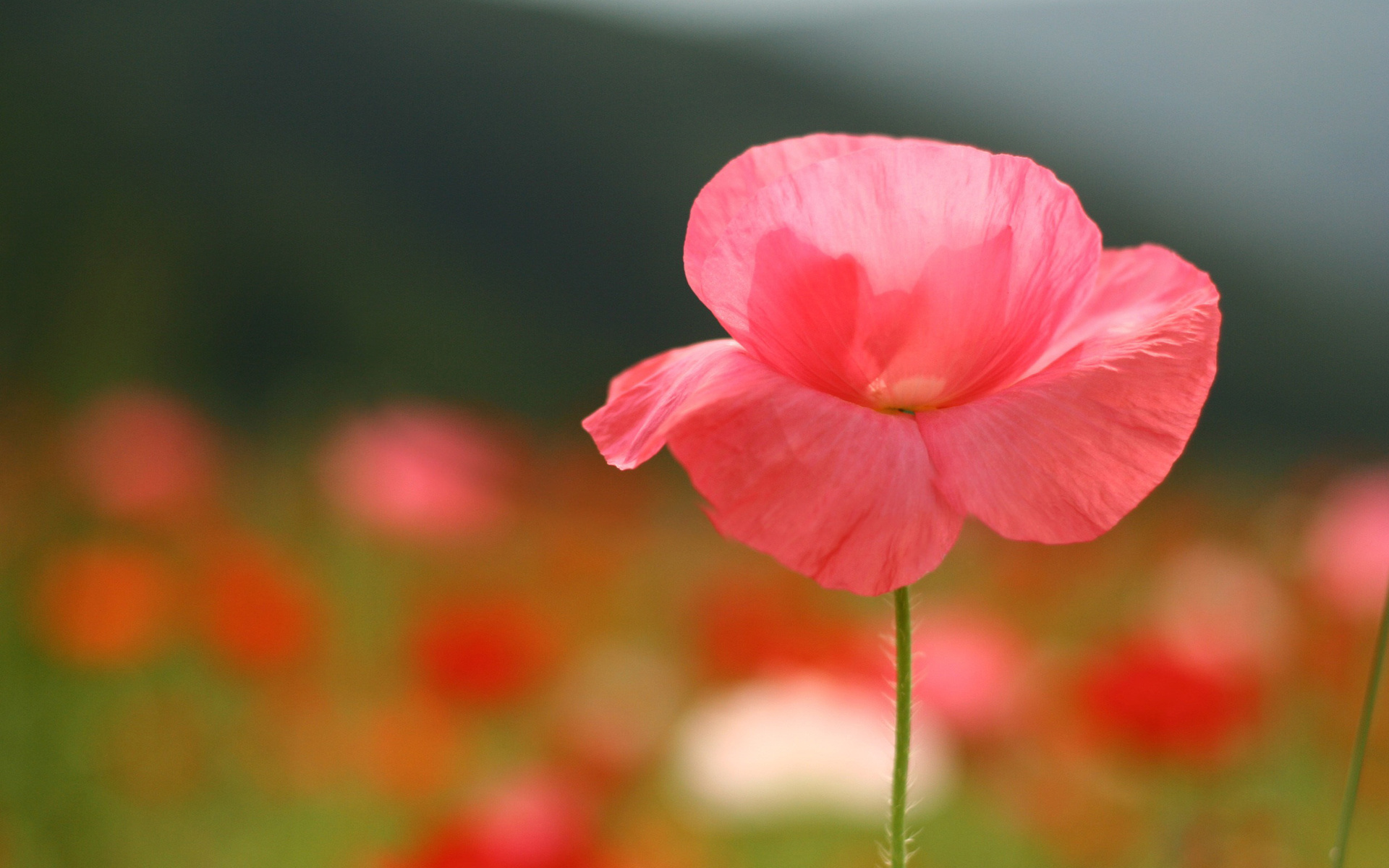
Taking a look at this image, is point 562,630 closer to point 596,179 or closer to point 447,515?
point 447,515

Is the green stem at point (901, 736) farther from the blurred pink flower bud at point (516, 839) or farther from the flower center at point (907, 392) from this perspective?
the blurred pink flower bud at point (516, 839)

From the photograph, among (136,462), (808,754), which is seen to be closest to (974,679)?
(808,754)

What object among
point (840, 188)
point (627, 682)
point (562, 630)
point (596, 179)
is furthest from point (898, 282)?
point (596, 179)

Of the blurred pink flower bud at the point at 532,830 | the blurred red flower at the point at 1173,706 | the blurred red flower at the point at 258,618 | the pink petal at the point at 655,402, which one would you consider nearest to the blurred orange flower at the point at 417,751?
the blurred red flower at the point at 258,618

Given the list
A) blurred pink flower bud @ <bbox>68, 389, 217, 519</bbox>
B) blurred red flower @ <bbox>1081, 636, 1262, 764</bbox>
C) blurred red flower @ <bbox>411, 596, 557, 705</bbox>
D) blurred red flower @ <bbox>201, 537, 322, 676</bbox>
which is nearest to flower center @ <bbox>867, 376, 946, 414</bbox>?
blurred red flower @ <bbox>1081, 636, 1262, 764</bbox>

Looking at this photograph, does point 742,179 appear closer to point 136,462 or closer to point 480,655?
point 480,655

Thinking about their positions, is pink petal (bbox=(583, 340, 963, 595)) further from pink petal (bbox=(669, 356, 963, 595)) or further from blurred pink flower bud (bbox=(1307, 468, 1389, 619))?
blurred pink flower bud (bbox=(1307, 468, 1389, 619))

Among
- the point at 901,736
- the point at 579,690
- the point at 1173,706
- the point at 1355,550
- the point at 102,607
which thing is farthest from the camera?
the point at 579,690
